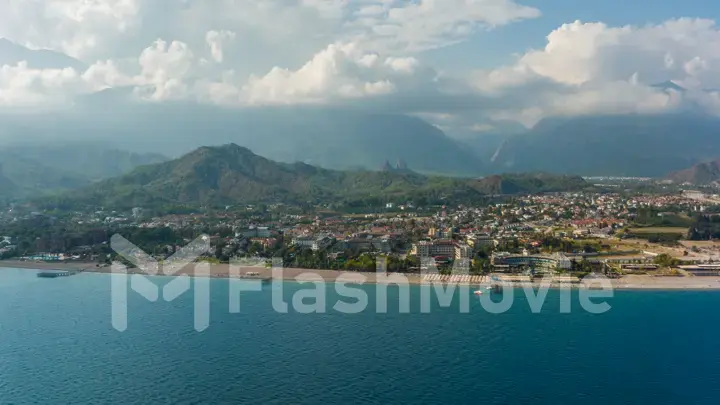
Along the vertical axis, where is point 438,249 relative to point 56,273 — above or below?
above

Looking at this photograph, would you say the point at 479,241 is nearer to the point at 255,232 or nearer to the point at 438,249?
the point at 438,249

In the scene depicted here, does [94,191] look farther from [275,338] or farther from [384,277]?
[275,338]

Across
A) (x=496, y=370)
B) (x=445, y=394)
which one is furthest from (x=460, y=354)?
(x=445, y=394)

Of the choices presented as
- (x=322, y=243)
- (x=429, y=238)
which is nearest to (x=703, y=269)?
(x=429, y=238)

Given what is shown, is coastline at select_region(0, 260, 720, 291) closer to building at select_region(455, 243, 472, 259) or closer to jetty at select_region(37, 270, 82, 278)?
jetty at select_region(37, 270, 82, 278)

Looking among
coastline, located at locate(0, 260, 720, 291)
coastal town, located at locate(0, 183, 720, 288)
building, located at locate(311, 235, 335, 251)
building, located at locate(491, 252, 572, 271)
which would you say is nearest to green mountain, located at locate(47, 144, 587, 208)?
coastal town, located at locate(0, 183, 720, 288)

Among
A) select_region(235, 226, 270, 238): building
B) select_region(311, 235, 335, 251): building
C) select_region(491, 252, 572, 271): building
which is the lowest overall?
select_region(491, 252, 572, 271): building

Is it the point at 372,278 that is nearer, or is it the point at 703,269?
the point at 372,278
